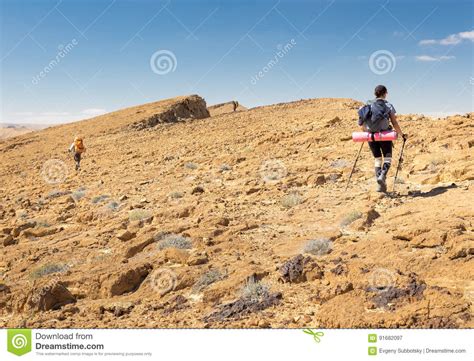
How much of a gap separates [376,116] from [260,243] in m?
2.92

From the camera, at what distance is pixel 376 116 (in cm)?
795

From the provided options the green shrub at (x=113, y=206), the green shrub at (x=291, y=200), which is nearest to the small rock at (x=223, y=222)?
the green shrub at (x=291, y=200)

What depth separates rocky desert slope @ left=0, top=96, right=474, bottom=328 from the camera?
4855mm

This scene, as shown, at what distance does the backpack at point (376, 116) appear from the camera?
7.93 meters

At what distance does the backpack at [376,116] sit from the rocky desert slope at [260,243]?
1.11 m

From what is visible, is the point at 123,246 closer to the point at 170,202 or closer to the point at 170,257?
the point at 170,257

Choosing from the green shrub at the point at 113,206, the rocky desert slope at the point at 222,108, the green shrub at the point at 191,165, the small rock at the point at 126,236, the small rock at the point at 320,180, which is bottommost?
the small rock at the point at 126,236

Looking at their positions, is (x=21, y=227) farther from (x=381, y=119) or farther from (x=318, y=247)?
(x=381, y=119)

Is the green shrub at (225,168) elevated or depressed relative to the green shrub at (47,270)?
elevated

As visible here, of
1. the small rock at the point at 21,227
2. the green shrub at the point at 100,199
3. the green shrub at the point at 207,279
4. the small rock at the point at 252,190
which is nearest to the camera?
the green shrub at the point at 207,279

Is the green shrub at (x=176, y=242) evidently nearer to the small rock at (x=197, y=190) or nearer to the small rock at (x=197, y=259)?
the small rock at (x=197, y=259)

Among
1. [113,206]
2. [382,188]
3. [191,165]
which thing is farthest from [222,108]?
[382,188]

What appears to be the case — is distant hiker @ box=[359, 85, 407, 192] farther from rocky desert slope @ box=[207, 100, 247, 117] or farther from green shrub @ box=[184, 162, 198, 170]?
rocky desert slope @ box=[207, 100, 247, 117]

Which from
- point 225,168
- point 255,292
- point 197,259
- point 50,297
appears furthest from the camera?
point 225,168
